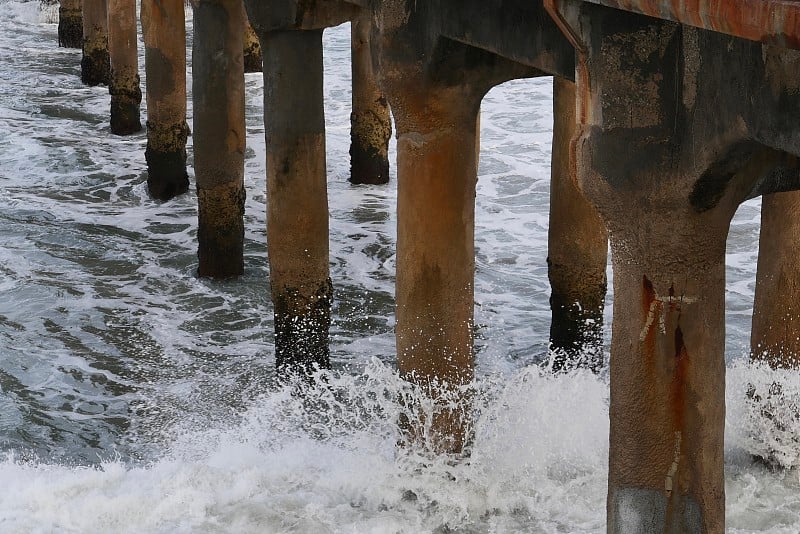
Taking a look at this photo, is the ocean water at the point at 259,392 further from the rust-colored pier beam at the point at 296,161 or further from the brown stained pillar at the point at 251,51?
the brown stained pillar at the point at 251,51

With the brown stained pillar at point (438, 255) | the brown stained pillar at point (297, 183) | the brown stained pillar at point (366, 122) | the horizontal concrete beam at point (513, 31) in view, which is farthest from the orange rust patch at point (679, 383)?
the brown stained pillar at point (366, 122)

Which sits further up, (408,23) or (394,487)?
(408,23)

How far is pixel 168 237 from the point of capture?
38.8ft

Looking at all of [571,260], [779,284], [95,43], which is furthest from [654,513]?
[95,43]

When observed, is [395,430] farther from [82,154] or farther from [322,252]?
[82,154]

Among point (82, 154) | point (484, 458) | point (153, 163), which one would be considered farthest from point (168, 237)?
point (484, 458)

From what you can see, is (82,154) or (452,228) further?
(82,154)

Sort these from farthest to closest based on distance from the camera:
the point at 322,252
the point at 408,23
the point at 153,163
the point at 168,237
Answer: the point at 153,163 → the point at 168,237 → the point at 322,252 → the point at 408,23

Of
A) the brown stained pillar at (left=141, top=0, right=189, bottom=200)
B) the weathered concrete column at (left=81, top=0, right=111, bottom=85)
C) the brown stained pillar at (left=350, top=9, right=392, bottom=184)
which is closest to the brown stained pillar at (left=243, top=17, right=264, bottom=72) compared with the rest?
the weathered concrete column at (left=81, top=0, right=111, bottom=85)

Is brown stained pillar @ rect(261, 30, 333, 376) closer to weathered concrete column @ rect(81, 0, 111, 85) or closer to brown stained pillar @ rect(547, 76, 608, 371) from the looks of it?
brown stained pillar @ rect(547, 76, 608, 371)

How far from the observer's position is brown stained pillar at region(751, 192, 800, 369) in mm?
6609

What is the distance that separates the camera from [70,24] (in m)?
22.0

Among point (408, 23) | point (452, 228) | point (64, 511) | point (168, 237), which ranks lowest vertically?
point (64, 511)

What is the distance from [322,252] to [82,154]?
298 inches
